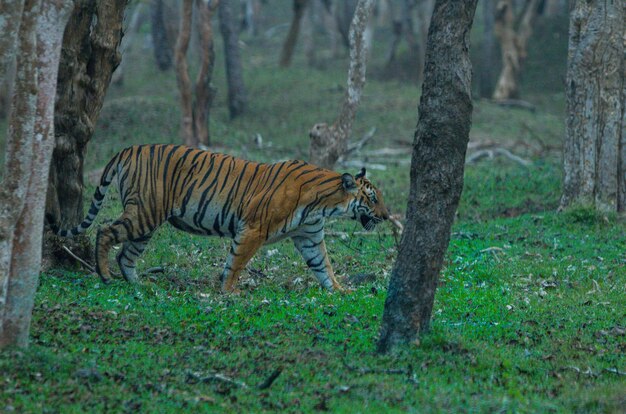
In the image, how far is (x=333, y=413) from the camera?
6352mm

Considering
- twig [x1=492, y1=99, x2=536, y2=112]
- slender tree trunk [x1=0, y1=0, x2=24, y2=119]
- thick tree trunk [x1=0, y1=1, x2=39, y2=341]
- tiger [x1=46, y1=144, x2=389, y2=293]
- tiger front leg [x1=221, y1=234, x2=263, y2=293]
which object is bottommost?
tiger front leg [x1=221, y1=234, x2=263, y2=293]

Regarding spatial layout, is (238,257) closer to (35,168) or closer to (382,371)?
(382,371)

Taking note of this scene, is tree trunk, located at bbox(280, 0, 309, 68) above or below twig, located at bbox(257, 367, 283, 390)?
above

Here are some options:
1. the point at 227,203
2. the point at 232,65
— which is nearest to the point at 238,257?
the point at 227,203

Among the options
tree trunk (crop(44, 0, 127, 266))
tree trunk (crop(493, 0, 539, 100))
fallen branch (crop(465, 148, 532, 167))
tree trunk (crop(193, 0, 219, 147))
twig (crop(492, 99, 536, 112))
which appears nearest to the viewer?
tree trunk (crop(44, 0, 127, 266))

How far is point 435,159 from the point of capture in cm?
740

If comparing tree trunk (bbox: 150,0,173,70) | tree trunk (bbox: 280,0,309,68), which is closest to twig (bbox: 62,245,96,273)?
tree trunk (bbox: 150,0,173,70)

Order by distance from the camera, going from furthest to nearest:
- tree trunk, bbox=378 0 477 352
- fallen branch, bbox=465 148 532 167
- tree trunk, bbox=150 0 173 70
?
tree trunk, bbox=150 0 173 70 < fallen branch, bbox=465 148 532 167 < tree trunk, bbox=378 0 477 352

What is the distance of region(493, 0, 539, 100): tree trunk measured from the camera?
104 ft

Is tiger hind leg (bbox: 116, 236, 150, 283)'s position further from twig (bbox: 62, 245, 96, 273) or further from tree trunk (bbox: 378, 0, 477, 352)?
tree trunk (bbox: 378, 0, 477, 352)

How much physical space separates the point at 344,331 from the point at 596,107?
801 cm

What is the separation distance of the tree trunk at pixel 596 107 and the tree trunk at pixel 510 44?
1702cm

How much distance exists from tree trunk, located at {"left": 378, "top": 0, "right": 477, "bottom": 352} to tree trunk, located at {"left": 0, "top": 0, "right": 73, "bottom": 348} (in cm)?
292

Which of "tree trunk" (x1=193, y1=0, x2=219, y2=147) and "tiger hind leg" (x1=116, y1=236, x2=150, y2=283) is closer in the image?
"tiger hind leg" (x1=116, y1=236, x2=150, y2=283)
